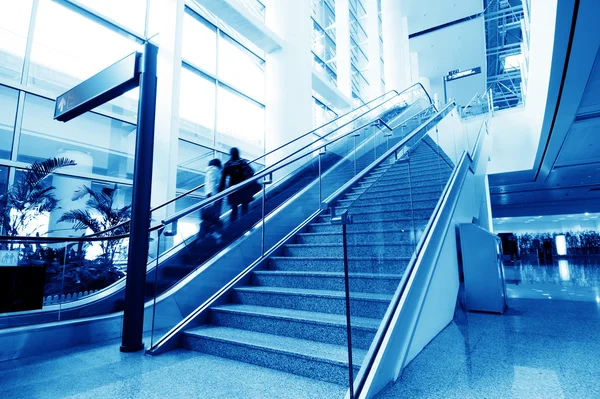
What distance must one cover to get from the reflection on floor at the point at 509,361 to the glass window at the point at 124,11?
8631mm

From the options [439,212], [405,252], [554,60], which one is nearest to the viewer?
[405,252]

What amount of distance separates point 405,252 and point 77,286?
339 cm

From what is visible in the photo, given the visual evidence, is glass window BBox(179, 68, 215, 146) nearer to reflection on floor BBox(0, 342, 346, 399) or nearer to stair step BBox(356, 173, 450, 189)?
stair step BBox(356, 173, 450, 189)

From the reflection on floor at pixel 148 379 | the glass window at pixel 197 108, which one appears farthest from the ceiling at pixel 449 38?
the reflection on floor at pixel 148 379

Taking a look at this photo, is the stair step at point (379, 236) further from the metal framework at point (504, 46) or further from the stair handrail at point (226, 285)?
the metal framework at point (504, 46)

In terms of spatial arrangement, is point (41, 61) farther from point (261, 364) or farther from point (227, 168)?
point (261, 364)

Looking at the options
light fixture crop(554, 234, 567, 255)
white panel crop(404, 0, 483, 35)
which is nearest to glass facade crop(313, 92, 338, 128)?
white panel crop(404, 0, 483, 35)

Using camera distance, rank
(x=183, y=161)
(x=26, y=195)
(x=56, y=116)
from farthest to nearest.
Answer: (x=183, y=161), (x=26, y=195), (x=56, y=116)

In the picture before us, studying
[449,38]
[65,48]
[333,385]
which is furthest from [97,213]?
[449,38]

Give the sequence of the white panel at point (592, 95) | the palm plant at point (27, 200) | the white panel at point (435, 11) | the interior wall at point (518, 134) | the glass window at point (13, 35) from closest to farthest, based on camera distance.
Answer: the white panel at point (592, 95) < the palm plant at point (27, 200) < the glass window at point (13, 35) < the interior wall at point (518, 134) < the white panel at point (435, 11)

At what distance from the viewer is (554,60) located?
5.09m

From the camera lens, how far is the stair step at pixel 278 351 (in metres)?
2.47

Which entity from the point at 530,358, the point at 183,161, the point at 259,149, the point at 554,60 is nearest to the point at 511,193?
the point at 259,149

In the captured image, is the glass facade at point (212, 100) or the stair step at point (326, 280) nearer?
the stair step at point (326, 280)
